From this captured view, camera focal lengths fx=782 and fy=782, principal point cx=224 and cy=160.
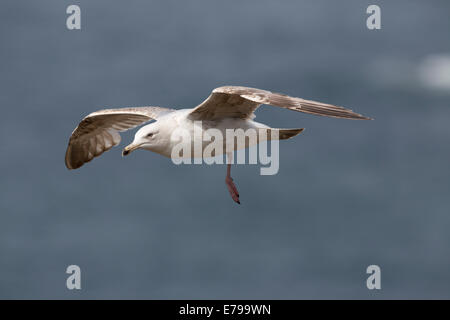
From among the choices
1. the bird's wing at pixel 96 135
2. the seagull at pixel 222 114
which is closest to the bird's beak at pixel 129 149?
the seagull at pixel 222 114

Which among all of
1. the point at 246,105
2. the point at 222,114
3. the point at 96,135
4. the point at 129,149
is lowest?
the point at 129,149

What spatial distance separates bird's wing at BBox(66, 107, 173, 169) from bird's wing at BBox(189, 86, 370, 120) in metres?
2.77

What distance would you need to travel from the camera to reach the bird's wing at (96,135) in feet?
46.2

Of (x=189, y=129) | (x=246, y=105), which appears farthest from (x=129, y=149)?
(x=246, y=105)

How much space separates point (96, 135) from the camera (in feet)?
47.0

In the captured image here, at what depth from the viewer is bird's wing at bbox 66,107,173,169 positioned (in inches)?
554

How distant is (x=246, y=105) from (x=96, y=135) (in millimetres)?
3782

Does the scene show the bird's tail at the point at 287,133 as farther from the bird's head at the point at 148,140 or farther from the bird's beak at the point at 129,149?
the bird's beak at the point at 129,149

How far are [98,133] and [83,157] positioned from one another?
0.54m

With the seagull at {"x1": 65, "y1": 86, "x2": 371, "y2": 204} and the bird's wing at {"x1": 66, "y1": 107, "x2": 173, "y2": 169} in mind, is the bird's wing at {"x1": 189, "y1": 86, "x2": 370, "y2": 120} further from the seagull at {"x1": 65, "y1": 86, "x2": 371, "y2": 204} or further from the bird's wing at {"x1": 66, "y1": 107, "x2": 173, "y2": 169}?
the bird's wing at {"x1": 66, "y1": 107, "x2": 173, "y2": 169}

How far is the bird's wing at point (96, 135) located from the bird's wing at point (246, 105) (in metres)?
2.77

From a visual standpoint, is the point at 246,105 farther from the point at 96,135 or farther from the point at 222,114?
the point at 96,135

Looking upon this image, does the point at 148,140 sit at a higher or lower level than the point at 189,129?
lower

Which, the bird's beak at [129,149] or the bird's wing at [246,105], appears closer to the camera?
the bird's wing at [246,105]
